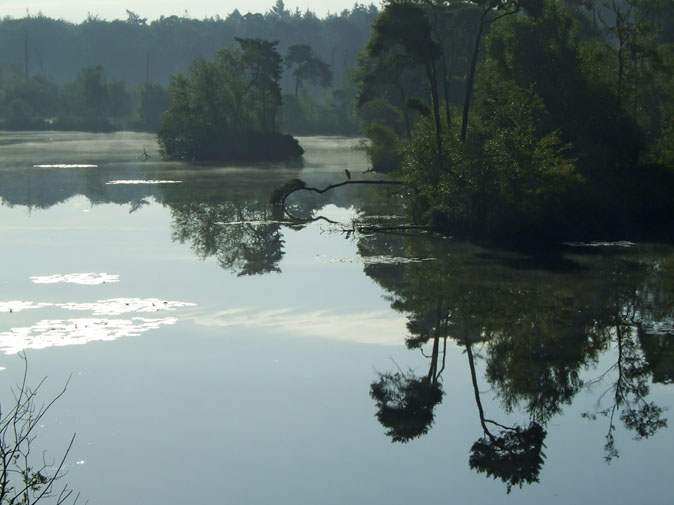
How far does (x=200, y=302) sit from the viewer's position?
78.3ft

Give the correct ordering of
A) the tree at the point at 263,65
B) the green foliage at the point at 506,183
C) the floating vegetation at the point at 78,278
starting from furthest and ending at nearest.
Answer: the tree at the point at 263,65 → the green foliage at the point at 506,183 → the floating vegetation at the point at 78,278

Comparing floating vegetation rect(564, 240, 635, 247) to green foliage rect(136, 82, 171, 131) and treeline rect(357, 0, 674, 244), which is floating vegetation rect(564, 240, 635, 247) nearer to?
treeline rect(357, 0, 674, 244)

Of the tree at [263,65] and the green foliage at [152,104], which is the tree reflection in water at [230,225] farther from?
the green foliage at [152,104]

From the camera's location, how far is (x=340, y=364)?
18375mm

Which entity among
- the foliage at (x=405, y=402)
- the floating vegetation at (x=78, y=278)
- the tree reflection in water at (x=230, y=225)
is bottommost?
the foliage at (x=405, y=402)

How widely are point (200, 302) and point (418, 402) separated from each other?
9046 millimetres

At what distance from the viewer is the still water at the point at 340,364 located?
13.1 metres

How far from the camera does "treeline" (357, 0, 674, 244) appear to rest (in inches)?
1283

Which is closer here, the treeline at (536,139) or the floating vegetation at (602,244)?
the floating vegetation at (602,244)

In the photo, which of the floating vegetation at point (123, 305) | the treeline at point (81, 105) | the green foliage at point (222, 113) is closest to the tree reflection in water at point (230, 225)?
the floating vegetation at point (123, 305)

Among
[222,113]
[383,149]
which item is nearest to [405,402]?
[383,149]

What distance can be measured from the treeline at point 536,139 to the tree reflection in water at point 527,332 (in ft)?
8.70

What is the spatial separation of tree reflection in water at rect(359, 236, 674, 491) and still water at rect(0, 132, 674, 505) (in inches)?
2.5

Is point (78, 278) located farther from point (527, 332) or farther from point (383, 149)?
point (383, 149)
